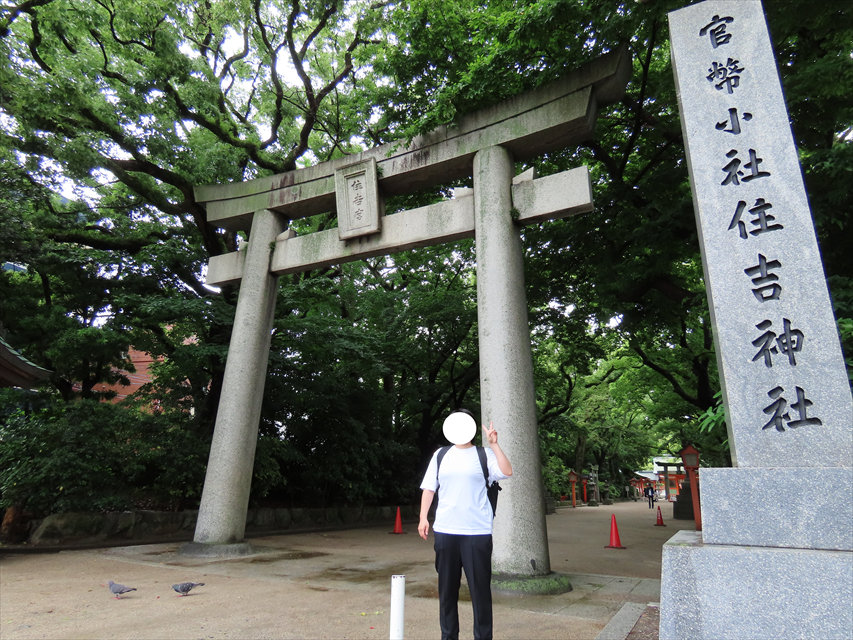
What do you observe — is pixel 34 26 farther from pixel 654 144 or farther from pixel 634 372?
pixel 634 372

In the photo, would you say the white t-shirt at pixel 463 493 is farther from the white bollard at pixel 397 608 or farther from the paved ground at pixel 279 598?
the paved ground at pixel 279 598

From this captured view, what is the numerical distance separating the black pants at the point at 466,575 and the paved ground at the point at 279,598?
4.16ft

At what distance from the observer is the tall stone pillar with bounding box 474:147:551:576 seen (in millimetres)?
5906

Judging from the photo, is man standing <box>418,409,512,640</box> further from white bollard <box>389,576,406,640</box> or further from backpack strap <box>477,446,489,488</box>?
white bollard <box>389,576,406,640</box>

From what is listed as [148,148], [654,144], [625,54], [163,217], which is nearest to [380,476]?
[163,217]

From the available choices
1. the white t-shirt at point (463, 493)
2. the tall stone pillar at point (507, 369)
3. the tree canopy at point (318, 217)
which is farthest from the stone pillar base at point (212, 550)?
the white t-shirt at point (463, 493)

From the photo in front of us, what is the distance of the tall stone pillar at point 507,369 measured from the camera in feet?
19.4

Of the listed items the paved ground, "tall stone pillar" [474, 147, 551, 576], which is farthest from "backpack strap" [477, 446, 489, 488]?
"tall stone pillar" [474, 147, 551, 576]

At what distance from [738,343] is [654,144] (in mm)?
7390

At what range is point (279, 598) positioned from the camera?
548 cm

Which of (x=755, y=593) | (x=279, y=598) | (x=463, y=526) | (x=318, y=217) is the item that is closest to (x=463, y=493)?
(x=463, y=526)

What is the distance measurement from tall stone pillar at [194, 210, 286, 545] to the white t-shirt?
20.4 ft

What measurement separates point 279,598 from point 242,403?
396 cm

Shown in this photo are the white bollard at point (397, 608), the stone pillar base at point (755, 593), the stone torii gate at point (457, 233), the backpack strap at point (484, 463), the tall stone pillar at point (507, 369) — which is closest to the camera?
the white bollard at point (397, 608)
